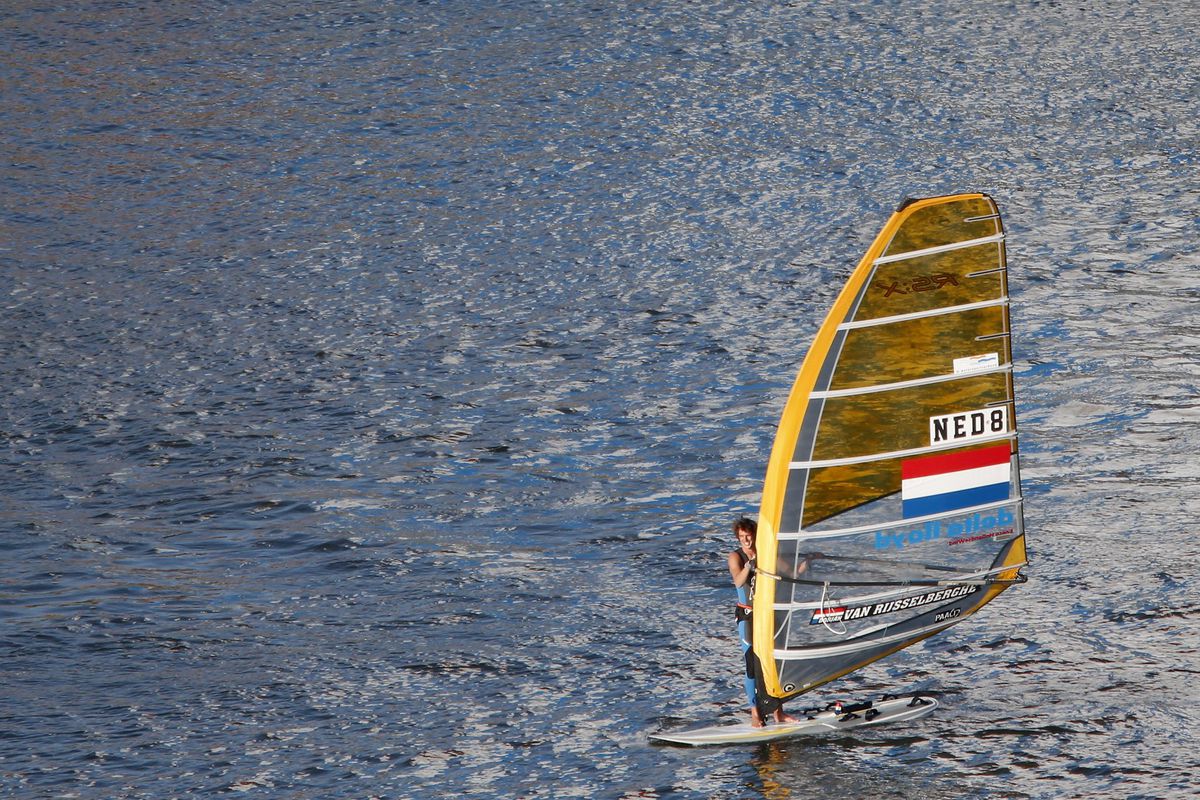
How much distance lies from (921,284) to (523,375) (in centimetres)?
1361

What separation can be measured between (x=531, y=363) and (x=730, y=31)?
67.4ft

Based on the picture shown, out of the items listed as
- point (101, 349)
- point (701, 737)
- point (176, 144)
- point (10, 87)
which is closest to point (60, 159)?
point (176, 144)

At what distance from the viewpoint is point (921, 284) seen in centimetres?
1391

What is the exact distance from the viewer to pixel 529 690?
1727cm

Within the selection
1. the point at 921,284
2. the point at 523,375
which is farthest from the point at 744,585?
the point at 523,375

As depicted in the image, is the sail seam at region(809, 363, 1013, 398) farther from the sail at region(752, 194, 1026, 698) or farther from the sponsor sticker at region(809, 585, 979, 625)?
the sponsor sticker at region(809, 585, 979, 625)

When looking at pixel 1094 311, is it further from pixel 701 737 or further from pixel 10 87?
pixel 10 87

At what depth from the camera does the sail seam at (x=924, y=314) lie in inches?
544

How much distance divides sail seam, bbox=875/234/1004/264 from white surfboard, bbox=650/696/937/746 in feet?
15.8

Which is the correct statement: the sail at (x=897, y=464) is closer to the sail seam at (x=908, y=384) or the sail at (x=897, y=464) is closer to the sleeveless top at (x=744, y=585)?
the sail seam at (x=908, y=384)

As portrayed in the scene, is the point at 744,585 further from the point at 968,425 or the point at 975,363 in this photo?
the point at 975,363

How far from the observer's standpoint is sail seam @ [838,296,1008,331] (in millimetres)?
13812

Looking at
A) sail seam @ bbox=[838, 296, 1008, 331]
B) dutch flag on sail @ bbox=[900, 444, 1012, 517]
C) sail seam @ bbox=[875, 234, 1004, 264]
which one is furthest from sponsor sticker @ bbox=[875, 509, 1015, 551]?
sail seam @ bbox=[875, 234, 1004, 264]

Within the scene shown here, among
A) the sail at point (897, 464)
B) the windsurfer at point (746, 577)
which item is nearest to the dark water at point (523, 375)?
the windsurfer at point (746, 577)
